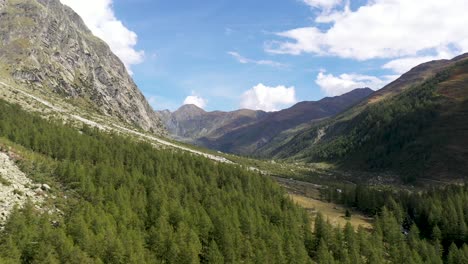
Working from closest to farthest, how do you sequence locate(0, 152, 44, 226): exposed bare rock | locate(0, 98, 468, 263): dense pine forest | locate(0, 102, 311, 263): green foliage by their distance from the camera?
1. locate(0, 102, 311, 263): green foliage
2. locate(0, 98, 468, 263): dense pine forest
3. locate(0, 152, 44, 226): exposed bare rock

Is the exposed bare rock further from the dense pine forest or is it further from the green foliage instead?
the green foliage

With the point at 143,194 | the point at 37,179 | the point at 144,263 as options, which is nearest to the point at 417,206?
the point at 143,194

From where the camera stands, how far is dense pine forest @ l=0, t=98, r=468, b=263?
6288 cm

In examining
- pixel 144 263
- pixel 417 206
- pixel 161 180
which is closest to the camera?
pixel 144 263

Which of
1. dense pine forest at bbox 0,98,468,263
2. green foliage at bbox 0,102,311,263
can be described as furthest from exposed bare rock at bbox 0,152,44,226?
green foliage at bbox 0,102,311,263

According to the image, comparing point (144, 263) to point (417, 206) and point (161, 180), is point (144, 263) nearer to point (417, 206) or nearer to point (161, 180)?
point (161, 180)

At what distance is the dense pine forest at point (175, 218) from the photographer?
206ft

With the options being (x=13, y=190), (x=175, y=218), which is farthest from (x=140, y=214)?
(x=13, y=190)

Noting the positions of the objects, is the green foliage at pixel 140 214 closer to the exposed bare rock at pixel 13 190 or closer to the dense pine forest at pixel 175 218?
the dense pine forest at pixel 175 218

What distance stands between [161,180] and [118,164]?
1893 cm

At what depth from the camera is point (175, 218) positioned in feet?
292

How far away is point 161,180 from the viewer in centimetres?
11425

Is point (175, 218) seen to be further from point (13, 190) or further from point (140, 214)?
point (13, 190)

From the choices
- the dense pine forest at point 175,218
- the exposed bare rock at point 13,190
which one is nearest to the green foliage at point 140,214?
the dense pine forest at point 175,218
